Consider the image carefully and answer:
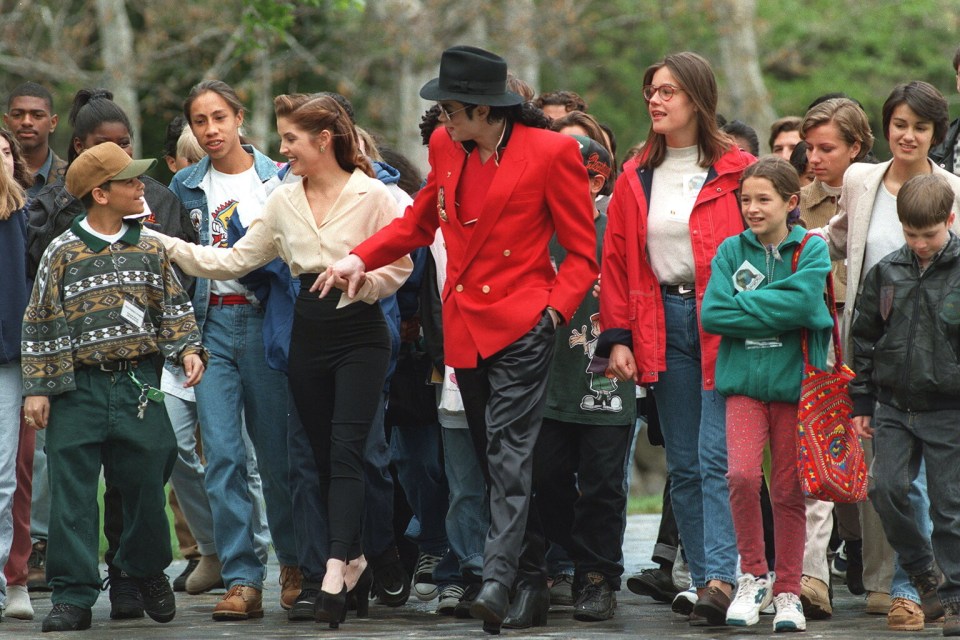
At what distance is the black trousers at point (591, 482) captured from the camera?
24.9ft

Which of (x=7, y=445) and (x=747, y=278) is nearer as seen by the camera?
(x=747, y=278)

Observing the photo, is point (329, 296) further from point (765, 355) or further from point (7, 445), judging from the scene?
point (765, 355)

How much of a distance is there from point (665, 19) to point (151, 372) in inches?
777

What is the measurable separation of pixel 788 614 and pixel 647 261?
171cm

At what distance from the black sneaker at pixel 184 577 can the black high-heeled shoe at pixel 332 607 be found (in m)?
2.07

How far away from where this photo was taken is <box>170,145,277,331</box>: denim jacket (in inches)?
317

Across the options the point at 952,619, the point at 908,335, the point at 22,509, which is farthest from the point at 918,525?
the point at 22,509

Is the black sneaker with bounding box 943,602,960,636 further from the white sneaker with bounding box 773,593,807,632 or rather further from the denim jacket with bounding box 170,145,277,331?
the denim jacket with bounding box 170,145,277,331

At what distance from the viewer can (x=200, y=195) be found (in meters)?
8.27

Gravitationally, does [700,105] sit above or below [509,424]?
above

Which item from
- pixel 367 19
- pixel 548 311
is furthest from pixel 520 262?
pixel 367 19

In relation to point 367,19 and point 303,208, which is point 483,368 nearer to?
point 303,208

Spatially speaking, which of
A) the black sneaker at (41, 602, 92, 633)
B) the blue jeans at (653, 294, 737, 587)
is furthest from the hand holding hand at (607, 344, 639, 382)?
the black sneaker at (41, 602, 92, 633)

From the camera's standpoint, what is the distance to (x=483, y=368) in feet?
23.0
